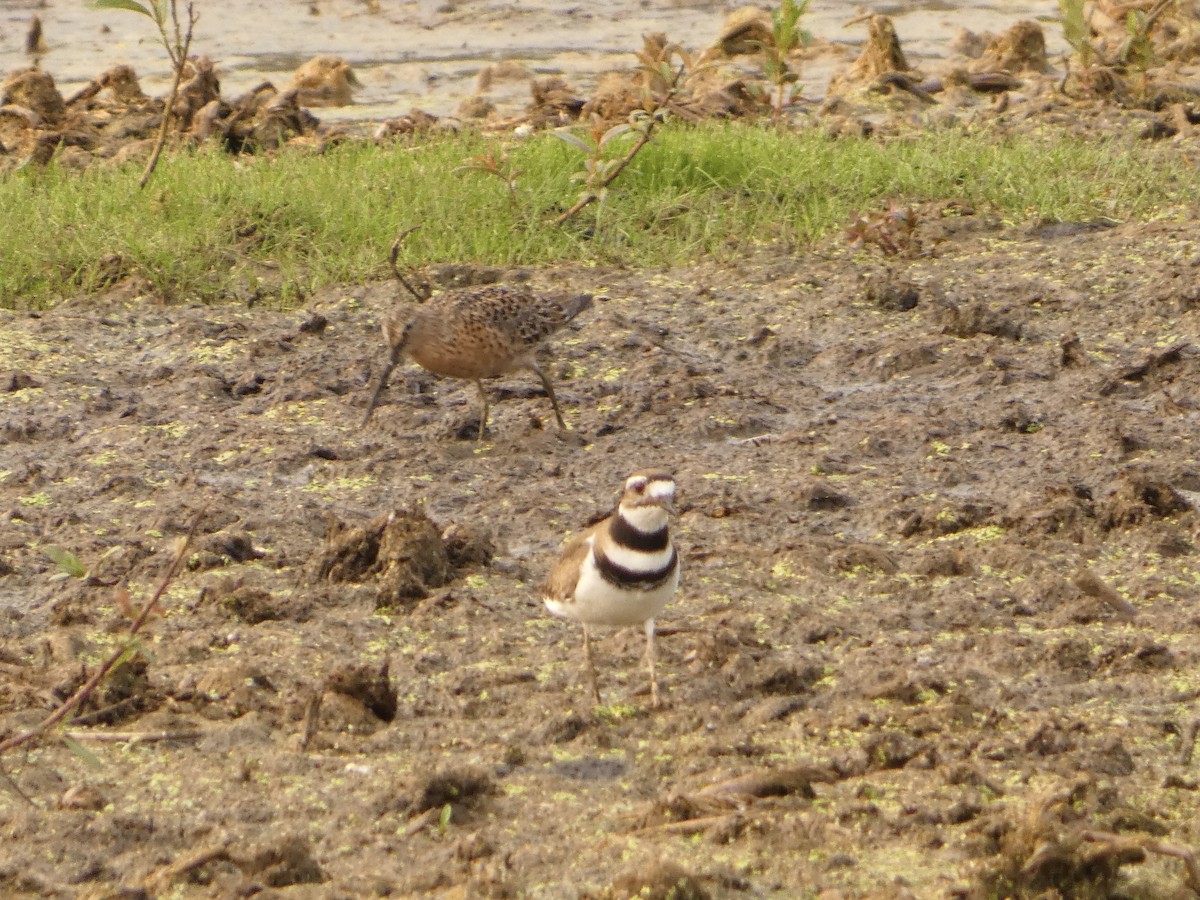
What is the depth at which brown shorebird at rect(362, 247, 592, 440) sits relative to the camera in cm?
628

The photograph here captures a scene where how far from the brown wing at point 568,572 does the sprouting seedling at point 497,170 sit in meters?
4.11

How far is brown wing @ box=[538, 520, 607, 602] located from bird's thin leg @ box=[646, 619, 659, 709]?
0.21 m

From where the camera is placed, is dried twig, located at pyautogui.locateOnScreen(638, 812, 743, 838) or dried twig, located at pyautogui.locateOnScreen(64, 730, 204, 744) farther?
dried twig, located at pyautogui.locateOnScreen(64, 730, 204, 744)

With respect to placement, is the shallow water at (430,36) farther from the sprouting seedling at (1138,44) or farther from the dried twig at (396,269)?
the dried twig at (396,269)

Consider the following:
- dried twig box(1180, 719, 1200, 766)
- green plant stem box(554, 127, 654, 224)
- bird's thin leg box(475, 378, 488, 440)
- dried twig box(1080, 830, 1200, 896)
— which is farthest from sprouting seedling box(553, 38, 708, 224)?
dried twig box(1080, 830, 1200, 896)

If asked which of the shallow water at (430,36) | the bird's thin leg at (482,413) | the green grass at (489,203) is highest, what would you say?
the green grass at (489,203)

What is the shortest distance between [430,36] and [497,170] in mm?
6359

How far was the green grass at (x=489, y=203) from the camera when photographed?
794cm

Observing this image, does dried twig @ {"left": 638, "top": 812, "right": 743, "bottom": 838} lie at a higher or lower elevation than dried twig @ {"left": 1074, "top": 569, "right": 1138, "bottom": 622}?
higher

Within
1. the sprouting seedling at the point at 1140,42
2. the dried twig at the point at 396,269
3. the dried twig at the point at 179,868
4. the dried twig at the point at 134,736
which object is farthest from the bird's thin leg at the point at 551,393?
the sprouting seedling at the point at 1140,42

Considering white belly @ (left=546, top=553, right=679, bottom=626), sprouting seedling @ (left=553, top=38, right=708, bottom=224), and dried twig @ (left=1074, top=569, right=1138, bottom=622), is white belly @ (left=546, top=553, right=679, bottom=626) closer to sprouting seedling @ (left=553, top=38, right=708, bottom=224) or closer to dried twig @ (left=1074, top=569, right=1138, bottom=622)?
dried twig @ (left=1074, top=569, right=1138, bottom=622)

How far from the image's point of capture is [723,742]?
13.4ft

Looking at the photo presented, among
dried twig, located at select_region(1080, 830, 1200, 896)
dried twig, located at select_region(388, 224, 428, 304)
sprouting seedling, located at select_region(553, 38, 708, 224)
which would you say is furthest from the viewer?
sprouting seedling, located at select_region(553, 38, 708, 224)

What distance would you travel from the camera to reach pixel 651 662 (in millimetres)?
4363
